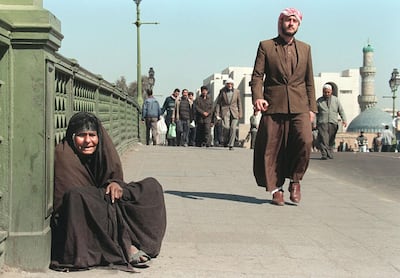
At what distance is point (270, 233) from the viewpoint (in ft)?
17.2

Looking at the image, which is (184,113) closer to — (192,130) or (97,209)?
(192,130)

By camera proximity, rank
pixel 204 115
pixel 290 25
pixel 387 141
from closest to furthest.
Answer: pixel 290 25
pixel 204 115
pixel 387 141

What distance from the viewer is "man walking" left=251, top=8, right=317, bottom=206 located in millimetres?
6730

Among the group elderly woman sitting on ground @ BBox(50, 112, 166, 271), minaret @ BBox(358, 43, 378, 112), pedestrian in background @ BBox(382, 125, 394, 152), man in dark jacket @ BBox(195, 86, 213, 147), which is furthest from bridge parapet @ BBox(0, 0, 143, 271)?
minaret @ BBox(358, 43, 378, 112)

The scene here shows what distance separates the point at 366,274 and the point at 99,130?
2.06m

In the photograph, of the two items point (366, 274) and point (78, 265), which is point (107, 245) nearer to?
point (78, 265)

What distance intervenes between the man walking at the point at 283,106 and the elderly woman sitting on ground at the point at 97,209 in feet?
9.07

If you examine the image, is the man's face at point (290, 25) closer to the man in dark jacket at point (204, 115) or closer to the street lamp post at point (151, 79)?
the man in dark jacket at point (204, 115)

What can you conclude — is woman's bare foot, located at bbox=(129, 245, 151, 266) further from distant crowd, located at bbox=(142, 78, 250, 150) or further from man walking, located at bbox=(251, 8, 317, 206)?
distant crowd, located at bbox=(142, 78, 250, 150)

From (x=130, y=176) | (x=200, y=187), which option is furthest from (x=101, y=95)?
(x=200, y=187)

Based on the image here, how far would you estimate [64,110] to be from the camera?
4.87 metres

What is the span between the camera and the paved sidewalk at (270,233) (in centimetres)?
405

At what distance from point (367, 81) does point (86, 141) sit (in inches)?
4808

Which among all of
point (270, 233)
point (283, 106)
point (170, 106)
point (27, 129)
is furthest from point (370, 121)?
point (27, 129)
